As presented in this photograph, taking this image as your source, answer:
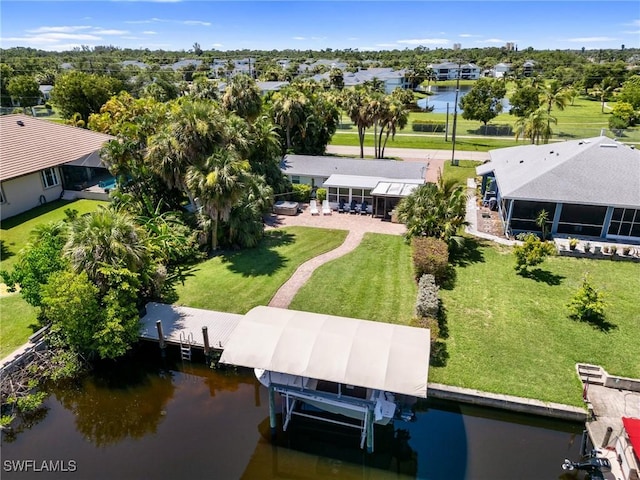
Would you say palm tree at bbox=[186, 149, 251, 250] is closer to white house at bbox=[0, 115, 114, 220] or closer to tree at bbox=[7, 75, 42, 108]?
white house at bbox=[0, 115, 114, 220]

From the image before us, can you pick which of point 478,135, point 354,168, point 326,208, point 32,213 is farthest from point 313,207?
point 478,135

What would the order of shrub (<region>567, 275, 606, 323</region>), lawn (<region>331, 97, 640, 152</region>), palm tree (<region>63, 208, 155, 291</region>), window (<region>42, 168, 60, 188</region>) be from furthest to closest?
1. lawn (<region>331, 97, 640, 152</region>)
2. window (<region>42, 168, 60, 188</region>)
3. shrub (<region>567, 275, 606, 323</region>)
4. palm tree (<region>63, 208, 155, 291</region>)

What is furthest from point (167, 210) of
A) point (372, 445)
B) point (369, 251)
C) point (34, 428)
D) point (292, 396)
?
point (372, 445)

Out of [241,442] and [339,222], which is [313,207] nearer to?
[339,222]

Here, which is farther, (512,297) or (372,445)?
(512,297)

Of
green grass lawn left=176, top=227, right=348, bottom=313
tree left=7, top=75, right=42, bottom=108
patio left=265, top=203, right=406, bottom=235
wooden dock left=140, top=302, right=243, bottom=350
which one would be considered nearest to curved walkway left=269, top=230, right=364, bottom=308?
green grass lawn left=176, top=227, right=348, bottom=313

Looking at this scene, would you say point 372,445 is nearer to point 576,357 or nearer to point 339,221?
point 576,357

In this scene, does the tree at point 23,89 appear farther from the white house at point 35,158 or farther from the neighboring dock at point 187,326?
the neighboring dock at point 187,326
